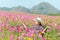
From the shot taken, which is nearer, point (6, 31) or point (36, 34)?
point (36, 34)

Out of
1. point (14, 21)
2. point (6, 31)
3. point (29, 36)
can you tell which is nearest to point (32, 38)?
point (29, 36)

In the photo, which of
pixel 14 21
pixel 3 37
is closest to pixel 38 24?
pixel 3 37

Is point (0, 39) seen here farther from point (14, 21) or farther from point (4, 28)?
point (14, 21)

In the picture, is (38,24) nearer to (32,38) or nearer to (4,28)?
(4,28)

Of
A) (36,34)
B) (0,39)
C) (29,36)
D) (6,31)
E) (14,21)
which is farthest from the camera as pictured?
(14,21)

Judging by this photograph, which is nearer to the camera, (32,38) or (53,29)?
(32,38)

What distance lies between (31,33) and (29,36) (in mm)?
83

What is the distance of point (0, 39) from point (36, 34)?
806 millimetres

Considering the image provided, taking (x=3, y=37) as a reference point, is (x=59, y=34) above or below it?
below

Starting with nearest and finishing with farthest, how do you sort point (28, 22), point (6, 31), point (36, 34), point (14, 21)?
point (36, 34) → point (6, 31) → point (14, 21) → point (28, 22)

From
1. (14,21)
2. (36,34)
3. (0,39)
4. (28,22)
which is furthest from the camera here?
(28,22)

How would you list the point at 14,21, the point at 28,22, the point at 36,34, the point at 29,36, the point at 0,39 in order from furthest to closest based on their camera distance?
the point at 28,22 → the point at 14,21 → the point at 0,39 → the point at 36,34 → the point at 29,36

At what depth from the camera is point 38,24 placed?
20.7 ft

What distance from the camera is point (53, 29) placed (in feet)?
33.6
